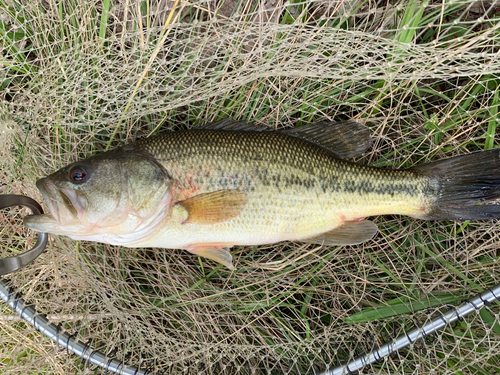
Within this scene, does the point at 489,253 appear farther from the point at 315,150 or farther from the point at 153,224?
the point at 153,224

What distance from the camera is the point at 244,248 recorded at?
2.49m

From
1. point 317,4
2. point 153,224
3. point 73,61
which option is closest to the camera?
point 153,224

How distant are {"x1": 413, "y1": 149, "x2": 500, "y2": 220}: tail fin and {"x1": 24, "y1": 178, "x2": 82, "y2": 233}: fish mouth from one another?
2.05 meters

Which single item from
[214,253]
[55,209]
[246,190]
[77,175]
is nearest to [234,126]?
[246,190]

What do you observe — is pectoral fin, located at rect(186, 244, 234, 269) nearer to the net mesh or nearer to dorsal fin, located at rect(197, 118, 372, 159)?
the net mesh

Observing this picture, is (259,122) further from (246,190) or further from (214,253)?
(214,253)

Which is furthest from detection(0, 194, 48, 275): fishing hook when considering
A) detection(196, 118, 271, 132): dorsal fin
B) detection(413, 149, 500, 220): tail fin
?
detection(413, 149, 500, 220): tail fin

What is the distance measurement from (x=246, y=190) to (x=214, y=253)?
1.55ft

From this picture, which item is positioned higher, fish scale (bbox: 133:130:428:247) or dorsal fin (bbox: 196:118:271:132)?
dorsal fin (bbox: 196:118:271:132)

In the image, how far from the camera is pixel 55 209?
6.09ft

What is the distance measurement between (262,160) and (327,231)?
63 centimetres

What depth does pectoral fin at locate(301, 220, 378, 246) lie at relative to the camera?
2217 mm

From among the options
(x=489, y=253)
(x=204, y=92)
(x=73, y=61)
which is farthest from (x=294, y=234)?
(x=73, y=61)

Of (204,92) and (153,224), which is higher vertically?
(204,92)
